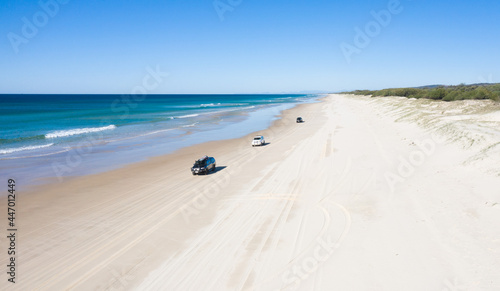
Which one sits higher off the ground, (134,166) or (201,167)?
(201,167)

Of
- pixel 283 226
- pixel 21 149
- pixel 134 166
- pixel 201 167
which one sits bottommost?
pixel 21 149

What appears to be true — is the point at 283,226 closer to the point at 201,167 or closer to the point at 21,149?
the point at 201,167

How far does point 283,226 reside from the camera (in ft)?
44.4

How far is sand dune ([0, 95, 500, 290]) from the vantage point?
32.1ft

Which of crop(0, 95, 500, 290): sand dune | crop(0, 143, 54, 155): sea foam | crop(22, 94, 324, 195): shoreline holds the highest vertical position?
crop(0, 95, 500, 290): sand dune

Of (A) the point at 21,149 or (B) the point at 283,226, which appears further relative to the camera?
(A) the point at 21,149

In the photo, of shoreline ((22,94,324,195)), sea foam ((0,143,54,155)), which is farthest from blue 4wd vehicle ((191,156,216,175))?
sea foam ((0,143,54,155))

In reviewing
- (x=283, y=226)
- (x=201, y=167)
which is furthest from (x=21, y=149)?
(x=283, y=226)

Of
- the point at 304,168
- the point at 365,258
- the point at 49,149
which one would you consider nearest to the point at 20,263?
the point at 365,258

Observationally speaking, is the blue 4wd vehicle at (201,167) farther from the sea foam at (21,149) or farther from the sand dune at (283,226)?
the sea foam at (21,149)

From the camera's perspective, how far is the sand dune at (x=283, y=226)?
978 centimetres

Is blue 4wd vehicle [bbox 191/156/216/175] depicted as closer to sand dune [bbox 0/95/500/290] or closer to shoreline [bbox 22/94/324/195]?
→ sand dune [bbox 0/95/500/290]

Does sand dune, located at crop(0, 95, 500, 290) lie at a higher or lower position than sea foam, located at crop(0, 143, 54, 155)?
higher

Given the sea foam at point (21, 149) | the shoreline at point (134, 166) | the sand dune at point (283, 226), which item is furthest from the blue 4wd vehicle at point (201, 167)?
the sea foam at point (21, 149)
